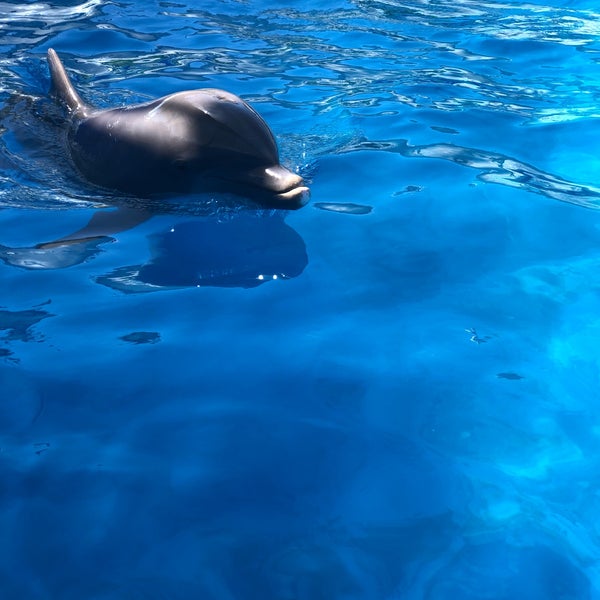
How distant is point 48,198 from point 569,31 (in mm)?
6492

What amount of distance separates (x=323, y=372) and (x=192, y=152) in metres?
2.07

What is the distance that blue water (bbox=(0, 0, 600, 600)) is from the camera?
110 inches

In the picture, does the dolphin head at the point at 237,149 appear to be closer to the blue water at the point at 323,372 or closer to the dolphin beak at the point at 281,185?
the dolphin beak at the point at 281,185

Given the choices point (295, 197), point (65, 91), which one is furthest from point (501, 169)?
point (65, 91)

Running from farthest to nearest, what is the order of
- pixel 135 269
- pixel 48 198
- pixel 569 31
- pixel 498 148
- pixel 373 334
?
pixel 569 31, pixel 498 148, pixel 48 198, pixel 135 269, pixel 373 334

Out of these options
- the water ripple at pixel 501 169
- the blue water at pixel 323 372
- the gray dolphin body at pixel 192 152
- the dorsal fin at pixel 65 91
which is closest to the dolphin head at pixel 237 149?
the gray dolphin body at pixel 192 152

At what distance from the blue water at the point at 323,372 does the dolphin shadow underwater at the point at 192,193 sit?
28 mm

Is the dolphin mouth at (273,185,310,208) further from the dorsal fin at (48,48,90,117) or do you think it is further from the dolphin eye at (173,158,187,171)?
the dorsal fin at (48,48,90,117)

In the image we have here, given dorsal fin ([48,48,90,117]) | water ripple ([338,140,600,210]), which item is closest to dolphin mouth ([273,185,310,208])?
water ripple ([338,140,600,210])

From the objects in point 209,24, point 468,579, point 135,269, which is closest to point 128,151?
point 135,269

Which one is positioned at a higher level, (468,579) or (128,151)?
(128,151)

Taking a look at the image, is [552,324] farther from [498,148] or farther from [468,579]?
[498,148]

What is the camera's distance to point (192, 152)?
5.21 m

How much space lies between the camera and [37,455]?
315 centimetres
